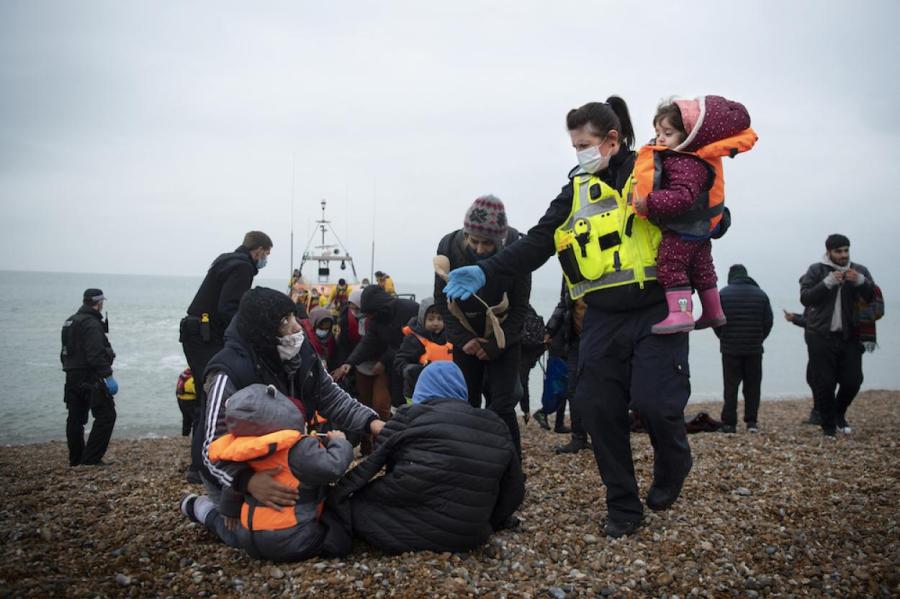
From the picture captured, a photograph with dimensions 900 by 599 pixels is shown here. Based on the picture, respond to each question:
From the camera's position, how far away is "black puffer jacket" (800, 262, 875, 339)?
725cm

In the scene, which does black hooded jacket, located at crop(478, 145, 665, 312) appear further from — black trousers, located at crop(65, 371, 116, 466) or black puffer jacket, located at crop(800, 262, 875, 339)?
black trousers, located at crop(65, 371, 116, 466)

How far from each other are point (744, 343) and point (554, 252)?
600 centimetres

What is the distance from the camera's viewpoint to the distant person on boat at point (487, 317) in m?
4.39

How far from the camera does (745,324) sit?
27.6ft

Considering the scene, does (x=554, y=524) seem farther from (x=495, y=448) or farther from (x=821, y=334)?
(x=821, y=334)

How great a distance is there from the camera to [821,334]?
743 cm

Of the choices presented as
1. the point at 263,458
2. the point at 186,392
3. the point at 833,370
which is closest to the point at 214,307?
the point at 263,458

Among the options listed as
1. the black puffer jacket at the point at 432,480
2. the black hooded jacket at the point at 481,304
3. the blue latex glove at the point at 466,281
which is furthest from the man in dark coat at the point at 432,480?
the black hooded jacket at the point at 481,304

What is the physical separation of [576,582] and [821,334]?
622 cm

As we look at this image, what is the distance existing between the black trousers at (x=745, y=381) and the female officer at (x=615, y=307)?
229 inches

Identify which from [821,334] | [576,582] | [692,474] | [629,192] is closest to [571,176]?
[629,192]

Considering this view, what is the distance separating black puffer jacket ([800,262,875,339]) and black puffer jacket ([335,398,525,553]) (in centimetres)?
596

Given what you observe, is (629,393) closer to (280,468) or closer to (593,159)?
(593,159)

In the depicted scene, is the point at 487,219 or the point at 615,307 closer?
the point at 615,307
